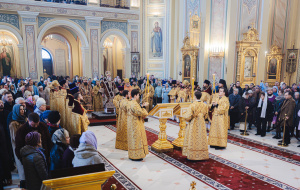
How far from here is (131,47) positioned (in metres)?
17.9

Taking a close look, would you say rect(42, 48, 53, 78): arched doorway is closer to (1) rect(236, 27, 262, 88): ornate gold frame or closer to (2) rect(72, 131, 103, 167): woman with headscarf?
(1) rect(236, 27, 262, 88): ornate gold frame

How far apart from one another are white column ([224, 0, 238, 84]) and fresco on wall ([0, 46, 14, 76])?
48.7ft

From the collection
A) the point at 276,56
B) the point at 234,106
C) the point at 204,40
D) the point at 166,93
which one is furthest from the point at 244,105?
the point at 276,56

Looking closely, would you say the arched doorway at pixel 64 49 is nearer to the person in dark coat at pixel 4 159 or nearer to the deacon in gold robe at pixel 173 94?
the deacon in gold robe at pixel 173 94

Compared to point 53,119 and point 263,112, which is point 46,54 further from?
point 53,119

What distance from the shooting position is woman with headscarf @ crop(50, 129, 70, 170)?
3059mm

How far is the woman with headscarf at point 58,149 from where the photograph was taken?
3.06 meters

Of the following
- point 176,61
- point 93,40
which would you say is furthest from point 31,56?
point 176,61

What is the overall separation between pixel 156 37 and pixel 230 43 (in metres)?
6.94

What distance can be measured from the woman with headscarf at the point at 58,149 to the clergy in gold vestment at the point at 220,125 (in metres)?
4.20

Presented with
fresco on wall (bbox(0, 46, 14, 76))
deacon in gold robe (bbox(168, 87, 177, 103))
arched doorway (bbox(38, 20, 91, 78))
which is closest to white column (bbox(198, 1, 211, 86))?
deacon in gold robe (bbox(168, 87, 177, 103))

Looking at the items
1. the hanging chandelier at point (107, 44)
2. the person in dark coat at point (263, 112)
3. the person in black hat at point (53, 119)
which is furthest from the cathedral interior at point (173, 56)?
the person in black hat at point (53, 119)

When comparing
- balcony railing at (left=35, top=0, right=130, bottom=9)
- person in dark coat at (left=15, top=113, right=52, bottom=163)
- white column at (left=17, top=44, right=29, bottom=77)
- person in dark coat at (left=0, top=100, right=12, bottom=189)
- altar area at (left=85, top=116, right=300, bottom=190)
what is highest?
balcony railing at (left=35, top=0, right=130, bottom=9)

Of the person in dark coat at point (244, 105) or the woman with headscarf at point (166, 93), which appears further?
the woman with headscarf at point (166, 93)
